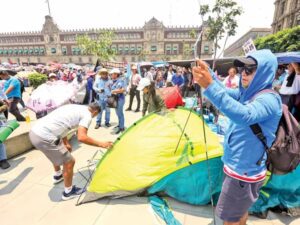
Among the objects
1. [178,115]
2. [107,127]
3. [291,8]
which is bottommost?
[107,127]

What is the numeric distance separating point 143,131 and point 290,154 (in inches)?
72.9

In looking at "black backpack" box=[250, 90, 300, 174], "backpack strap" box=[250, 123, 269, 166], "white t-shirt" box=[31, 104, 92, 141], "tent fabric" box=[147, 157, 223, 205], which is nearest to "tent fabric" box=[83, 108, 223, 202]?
"tent fabric" box=[147, 157, 223, 205]

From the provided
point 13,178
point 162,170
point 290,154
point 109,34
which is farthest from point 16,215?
point 109,34

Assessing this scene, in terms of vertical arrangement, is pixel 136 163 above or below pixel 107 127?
above

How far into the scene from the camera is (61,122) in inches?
103

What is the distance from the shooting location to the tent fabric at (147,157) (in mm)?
2615

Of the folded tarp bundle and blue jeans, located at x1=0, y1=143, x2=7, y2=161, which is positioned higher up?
the folded tarp bundle

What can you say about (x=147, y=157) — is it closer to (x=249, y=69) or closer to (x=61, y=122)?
(x=61, y=122)

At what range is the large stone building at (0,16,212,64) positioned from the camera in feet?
230

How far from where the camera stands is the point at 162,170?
8.57 ft

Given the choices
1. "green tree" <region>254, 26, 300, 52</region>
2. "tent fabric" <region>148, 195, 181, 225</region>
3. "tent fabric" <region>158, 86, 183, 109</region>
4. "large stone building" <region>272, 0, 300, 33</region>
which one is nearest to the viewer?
"tent fabric" <region>148, 195, 181, 225</region>

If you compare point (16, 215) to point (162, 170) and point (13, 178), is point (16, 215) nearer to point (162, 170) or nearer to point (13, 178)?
point (13, 178)

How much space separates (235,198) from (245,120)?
772mm

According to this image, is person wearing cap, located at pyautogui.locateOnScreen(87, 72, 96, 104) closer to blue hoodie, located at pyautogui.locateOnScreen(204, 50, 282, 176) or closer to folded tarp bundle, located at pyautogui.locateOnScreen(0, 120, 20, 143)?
folded tarp bundle, located at pyautogui.locateOnScreen(0, 120, 20, 143)
